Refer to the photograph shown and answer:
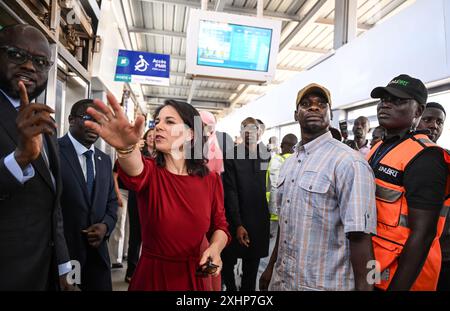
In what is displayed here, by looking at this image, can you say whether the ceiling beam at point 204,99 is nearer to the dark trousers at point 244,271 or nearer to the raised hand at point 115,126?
the dark trousers at point 244,271

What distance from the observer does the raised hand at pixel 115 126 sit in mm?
1046

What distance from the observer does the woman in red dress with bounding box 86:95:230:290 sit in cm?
135

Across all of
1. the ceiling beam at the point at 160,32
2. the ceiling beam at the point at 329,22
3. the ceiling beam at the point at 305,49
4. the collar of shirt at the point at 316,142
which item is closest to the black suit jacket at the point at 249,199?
the collar of shirt at the point at 316,142

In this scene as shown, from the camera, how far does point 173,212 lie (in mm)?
1384

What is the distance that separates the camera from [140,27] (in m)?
7.77

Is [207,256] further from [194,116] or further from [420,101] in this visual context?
[420,101]

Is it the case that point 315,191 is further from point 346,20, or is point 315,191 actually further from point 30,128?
point 346,20

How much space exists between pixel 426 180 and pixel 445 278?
90 cm

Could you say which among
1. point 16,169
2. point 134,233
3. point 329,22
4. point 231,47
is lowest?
point 134,233

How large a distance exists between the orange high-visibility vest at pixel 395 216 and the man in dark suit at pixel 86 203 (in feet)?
→ 5.13

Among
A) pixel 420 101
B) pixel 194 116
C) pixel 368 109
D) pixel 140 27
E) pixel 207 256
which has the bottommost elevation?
pixel 207 256

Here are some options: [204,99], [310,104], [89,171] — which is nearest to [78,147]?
[89,171]

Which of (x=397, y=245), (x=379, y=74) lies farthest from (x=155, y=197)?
(x=379, y=74)
